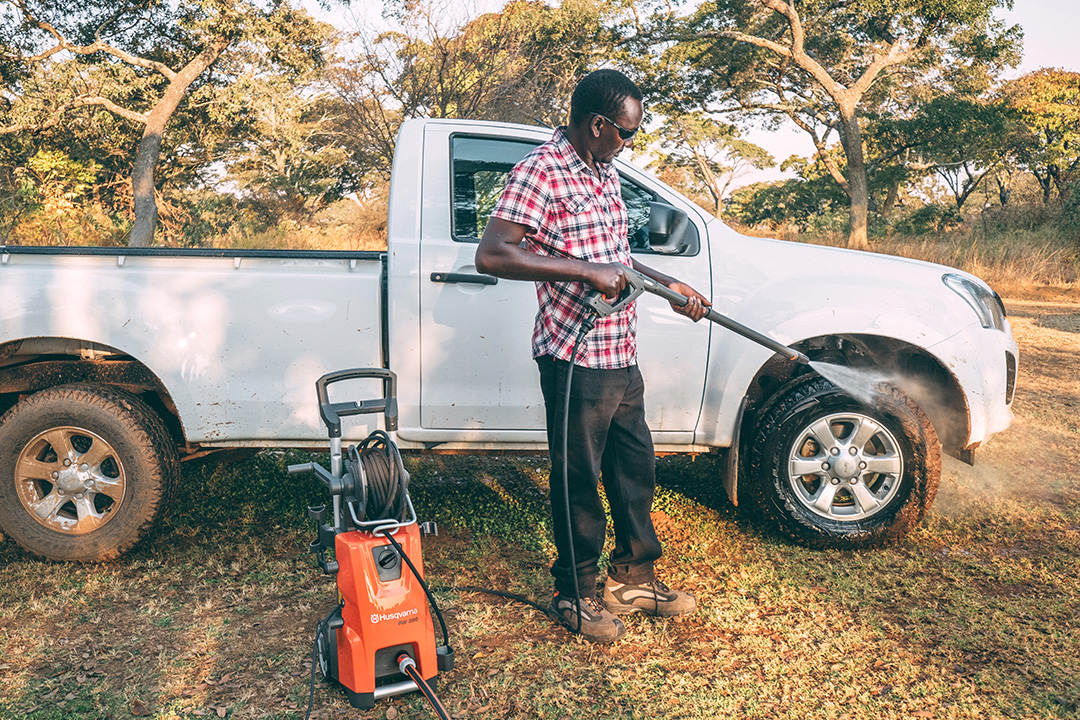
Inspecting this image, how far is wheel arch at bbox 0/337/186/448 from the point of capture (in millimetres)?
3969

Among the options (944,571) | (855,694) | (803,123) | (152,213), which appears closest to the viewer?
(855,694)

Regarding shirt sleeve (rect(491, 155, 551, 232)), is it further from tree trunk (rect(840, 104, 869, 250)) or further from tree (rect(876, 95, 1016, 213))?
tree (rect(876, 95, 1016, 213))

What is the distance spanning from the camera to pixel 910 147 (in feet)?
89.2

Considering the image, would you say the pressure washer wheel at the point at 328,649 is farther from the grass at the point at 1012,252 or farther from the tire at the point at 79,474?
the grass at the point at 1012,252

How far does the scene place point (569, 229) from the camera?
118 inches

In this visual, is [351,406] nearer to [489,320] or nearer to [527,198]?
[527,198]

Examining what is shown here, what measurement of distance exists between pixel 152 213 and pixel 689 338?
63.1 ft

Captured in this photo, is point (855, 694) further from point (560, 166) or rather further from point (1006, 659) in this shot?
point (560, 166)

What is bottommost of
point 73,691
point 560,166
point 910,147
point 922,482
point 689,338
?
point 73,691

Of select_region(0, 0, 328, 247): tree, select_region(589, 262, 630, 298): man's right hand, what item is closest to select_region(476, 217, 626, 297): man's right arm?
select_region(589, 262, 630, 298): man's right hand

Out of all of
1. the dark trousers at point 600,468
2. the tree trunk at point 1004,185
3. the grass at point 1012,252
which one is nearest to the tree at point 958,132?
the tree trunk at point 1004,185

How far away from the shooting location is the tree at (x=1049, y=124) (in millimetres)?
23950

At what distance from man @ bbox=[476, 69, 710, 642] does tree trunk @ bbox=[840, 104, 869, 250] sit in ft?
74.6

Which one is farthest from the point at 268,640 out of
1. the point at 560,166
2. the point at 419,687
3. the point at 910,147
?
the point at 910,147
